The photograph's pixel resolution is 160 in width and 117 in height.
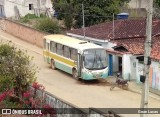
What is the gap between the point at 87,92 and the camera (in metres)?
24.8

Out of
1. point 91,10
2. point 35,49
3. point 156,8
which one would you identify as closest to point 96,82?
point 35,49

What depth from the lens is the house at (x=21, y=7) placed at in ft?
190

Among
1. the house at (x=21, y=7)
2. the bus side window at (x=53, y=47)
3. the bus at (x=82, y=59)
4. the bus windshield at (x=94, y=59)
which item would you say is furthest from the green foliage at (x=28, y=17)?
the bus windshield at (x=94, y=59)

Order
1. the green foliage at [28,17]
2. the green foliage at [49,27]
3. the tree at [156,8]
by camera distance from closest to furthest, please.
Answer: the green foliage at [49,27], the tree at [156,8], the green foliage at [28,17]

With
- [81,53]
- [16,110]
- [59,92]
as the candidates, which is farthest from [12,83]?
[81,53]

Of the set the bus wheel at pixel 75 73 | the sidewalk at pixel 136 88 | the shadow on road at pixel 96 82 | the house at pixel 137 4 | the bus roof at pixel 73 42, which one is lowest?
the shadow on road at pixel 96 82

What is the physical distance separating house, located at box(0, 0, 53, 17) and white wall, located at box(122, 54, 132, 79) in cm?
3342

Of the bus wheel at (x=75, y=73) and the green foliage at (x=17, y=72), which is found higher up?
the green foliage at (x=17, y=72)

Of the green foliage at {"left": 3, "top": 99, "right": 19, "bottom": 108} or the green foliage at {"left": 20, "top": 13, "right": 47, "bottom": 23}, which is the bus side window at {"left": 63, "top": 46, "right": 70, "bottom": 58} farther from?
the green foliage at {"left": 20, "top": 13, "right": 47, "bottom": 23}

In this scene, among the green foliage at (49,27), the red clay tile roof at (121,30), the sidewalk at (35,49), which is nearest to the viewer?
the sidewalk at (35,49)

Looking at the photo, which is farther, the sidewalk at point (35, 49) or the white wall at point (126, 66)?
the white wall at point (126, 66)

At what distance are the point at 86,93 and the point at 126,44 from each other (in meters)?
5.52

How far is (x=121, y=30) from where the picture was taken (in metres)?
31.7

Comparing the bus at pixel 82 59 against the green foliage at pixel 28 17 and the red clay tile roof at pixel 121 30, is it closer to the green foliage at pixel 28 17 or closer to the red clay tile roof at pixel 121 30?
the red clay tile roof at pixel 121 30
